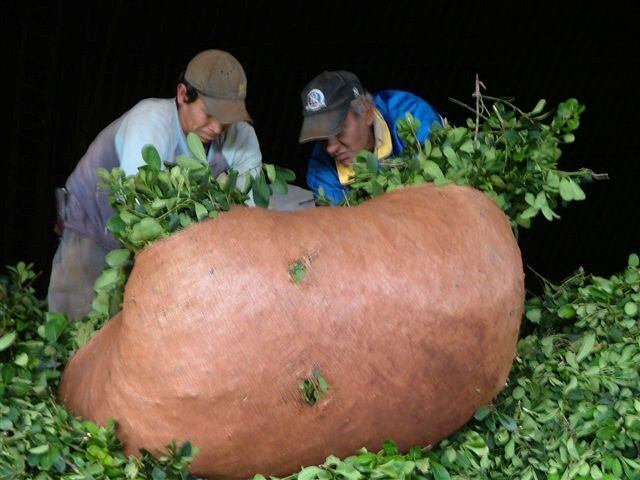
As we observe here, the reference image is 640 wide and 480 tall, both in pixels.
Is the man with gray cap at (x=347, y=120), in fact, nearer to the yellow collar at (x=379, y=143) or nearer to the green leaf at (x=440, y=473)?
the yellow collar at (x=379, y=143)

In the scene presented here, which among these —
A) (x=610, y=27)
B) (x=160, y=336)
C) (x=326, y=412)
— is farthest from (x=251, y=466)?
(x=610, y=27)

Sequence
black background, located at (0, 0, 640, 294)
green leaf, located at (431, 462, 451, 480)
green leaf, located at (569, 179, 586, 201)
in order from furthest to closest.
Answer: black background, located at (0, 0, 640, 294), green leaf, located at (569, 179, 586, 201), green leaf, located at (431, 462, 451, 480)

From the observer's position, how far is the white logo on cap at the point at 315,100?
2.94m

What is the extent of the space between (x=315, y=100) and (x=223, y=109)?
12.9 inches

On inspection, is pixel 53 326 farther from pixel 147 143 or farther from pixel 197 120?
pixel 197 120

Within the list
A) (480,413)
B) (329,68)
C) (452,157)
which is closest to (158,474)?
(480,413)

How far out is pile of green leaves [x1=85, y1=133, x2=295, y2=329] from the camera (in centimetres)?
197

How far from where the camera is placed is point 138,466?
195 cm

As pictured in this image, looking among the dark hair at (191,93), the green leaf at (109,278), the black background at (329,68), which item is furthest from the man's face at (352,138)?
the black background at (329,68)

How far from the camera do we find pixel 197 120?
2.83 metres

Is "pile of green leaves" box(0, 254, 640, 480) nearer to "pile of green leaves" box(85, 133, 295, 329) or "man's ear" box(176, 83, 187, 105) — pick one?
"pile of green leaves" box(85, 133, 295, 329)

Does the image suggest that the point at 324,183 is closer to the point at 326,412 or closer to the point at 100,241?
the point at 100,241

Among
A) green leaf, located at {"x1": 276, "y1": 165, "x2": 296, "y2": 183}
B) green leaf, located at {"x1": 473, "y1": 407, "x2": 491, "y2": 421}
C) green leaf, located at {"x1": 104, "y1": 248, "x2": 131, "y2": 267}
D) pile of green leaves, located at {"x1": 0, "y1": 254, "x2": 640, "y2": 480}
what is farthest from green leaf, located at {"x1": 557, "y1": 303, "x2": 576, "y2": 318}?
green leaf, located at {"x1": 104, "y1": 248, "x2": 131, "y2": 267}

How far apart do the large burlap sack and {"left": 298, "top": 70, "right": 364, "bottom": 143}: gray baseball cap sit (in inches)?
33.7
